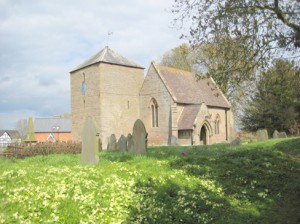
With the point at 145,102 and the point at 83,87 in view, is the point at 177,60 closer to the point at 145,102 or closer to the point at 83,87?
the point at 145,102

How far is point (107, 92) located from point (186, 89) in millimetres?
8112

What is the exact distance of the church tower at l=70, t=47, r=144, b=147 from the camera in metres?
31.6

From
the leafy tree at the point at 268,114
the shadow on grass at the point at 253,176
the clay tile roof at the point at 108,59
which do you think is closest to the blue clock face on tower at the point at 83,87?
the clay tile roof at the point at 108,59

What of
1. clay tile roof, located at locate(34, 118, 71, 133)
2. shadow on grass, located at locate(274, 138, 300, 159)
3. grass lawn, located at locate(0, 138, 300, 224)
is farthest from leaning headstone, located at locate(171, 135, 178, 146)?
clay tile roof, located at locate(34, 118, 71, 133)

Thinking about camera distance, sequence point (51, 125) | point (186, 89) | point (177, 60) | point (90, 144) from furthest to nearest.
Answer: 1. point (51, 125)
2. point (177, 60)
3. point (186, 89)
4. point (90, 144)

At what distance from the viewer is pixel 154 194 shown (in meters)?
7.43

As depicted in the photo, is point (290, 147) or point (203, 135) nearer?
point (290, 147)

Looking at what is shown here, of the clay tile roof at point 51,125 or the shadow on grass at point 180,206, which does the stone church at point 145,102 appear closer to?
the shadow on grass at point 180,206

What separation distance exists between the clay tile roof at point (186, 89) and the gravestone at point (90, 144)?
18.2 meters

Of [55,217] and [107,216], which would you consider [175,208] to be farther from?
[55,217]

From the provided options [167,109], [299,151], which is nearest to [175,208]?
[299,151]

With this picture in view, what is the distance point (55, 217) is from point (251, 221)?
12.4 ft

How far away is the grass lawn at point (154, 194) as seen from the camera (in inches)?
248

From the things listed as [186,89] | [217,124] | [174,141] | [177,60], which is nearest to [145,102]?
[186,89]
